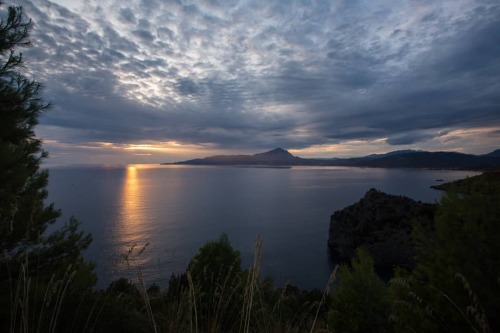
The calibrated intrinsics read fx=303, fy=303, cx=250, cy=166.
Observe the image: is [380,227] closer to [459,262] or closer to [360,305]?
[360,305]

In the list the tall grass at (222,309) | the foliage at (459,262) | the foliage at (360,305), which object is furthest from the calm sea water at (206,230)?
the tall grass at (222,309)

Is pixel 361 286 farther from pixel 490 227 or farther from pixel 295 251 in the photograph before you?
pixel 295 251

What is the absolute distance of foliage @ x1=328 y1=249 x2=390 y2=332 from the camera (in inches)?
644

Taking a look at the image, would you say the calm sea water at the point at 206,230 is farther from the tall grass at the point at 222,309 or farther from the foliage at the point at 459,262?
the tall grass at the point at 222,309

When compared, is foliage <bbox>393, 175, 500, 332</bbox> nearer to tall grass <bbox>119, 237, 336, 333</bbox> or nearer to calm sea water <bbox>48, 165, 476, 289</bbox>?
tall grass <bbox>119, 237, 336, 333</bbox>

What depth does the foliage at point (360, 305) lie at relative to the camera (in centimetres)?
1636

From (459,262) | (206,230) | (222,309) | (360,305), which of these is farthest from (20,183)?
(206,230)

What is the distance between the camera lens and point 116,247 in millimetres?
50375

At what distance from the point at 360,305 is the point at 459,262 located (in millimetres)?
7822

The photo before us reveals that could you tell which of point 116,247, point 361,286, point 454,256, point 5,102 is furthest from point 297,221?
point 5,102

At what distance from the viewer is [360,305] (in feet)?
55.5

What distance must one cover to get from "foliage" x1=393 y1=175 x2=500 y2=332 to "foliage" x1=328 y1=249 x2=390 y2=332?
18.0ft

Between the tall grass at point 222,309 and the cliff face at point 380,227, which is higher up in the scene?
the tall grass at point 222,309

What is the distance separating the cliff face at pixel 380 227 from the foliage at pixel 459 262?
141ft
